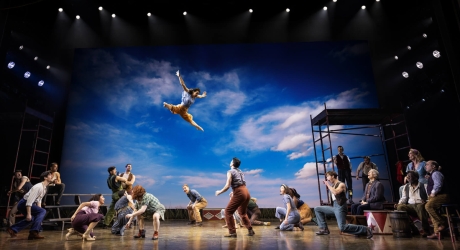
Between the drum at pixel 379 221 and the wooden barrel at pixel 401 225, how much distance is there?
0.19m

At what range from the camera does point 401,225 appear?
4305mm

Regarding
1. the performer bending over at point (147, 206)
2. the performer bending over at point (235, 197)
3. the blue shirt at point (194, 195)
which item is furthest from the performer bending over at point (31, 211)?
the blue shirt at point (194, 195)

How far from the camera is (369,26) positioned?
9.57m

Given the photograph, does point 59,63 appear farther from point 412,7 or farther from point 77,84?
point 412,7

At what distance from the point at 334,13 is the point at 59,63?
10030mm

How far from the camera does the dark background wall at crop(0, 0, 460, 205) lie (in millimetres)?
8227

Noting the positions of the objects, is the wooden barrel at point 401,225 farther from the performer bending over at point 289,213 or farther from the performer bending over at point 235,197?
the performer bending over at point 235,197

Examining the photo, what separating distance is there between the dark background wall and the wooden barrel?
14.8 feet

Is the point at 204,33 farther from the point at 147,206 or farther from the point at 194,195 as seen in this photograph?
the point at 147,206

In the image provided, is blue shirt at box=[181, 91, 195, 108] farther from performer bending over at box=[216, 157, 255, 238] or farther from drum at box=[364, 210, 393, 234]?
drum at box=[364, 210, 393, 234]

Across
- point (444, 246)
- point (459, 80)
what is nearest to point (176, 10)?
point (459, 80)

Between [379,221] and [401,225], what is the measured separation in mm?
393

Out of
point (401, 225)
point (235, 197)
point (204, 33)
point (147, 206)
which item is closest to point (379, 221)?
point (401, 225)

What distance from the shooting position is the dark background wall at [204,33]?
8.23 m
